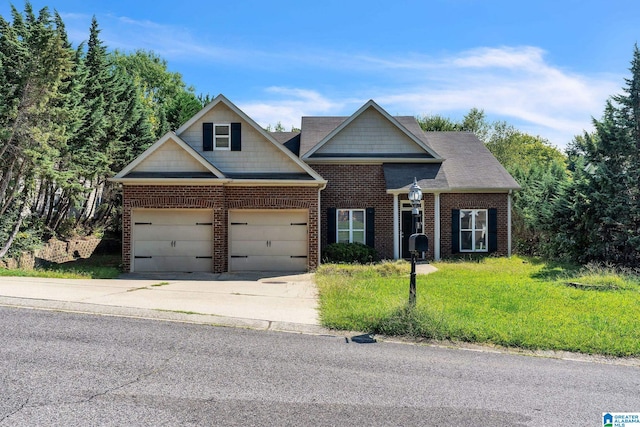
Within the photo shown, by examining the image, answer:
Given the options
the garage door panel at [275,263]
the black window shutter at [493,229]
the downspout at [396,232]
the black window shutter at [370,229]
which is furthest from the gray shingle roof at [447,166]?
the garage door panel at [275,263]

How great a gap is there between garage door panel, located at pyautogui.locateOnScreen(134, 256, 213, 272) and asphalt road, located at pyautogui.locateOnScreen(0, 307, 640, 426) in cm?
864

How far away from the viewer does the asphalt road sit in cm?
472

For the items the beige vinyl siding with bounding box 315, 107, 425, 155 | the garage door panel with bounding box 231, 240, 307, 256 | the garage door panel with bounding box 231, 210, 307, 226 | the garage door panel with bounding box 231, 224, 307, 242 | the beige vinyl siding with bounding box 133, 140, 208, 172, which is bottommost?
the garage door panel with bounding box 231, 240, 307, 256

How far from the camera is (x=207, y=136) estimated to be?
1762cm

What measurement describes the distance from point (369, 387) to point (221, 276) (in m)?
10.8

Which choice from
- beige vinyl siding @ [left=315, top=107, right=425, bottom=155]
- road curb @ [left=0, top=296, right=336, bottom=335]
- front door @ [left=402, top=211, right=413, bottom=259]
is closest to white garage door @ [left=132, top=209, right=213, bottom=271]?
road curb @ [left=0, top=296, right=336, bottom=335]

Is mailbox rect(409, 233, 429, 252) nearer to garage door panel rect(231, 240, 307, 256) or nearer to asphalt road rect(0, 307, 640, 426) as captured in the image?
asphalt road rect(0, 307, 640, 426)

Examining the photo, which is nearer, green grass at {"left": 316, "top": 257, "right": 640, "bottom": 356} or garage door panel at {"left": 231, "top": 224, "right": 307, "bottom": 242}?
green grass at {"left": 316, "top": 257, "right": 640, "bottom": 356}

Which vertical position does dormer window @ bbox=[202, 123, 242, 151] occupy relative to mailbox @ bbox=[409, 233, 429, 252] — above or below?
above

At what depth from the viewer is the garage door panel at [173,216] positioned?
16.5m

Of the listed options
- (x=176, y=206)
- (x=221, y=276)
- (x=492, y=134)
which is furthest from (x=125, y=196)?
(x=492, y=134)

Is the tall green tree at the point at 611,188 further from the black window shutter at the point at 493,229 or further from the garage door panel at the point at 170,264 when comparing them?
the garage door panel at the point at 170,264

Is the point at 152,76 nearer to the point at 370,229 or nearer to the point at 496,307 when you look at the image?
the point at 370,229

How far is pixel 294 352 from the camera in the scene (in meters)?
6.91
